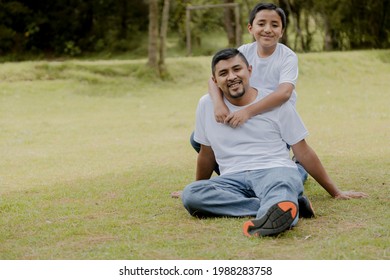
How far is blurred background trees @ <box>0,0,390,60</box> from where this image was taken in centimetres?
2217

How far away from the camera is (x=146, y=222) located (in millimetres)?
4934

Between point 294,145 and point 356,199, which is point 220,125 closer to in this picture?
point 294,145

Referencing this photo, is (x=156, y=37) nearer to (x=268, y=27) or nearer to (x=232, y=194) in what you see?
(x=268, y=27)

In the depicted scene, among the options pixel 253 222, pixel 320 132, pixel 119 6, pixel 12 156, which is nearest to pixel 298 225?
pixel 253 222

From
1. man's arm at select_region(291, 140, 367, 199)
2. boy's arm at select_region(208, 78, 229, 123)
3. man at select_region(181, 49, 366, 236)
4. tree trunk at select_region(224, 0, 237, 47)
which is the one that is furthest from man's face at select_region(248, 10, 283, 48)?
tree trunk at select_region(224, 0, 237, 47)

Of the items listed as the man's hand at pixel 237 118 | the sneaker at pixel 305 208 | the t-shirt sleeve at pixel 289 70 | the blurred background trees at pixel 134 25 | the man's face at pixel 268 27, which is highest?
the man's face at pixel 268 27

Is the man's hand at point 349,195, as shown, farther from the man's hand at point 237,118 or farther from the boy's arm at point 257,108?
the man's hand at point 237,118

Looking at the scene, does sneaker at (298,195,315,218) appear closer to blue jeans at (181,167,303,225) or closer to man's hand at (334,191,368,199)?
blue jeans at (181,167,303,225)

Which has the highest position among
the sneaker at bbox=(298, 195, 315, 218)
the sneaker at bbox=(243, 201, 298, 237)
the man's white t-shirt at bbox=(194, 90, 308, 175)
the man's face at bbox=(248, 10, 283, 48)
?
the man's face at bbox=(248, 10, 283, 48)

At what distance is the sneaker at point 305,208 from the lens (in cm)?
477

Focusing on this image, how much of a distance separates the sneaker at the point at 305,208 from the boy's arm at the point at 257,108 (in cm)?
72

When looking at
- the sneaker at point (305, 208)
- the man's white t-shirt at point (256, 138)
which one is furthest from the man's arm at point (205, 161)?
the sneaker at point (305, 208)

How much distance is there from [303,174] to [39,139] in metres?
5.43

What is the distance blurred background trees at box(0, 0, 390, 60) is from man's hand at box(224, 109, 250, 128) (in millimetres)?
16765
